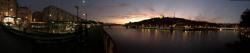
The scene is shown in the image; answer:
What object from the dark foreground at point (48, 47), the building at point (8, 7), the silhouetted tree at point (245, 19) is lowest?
the dark foreground at point (48, 47)

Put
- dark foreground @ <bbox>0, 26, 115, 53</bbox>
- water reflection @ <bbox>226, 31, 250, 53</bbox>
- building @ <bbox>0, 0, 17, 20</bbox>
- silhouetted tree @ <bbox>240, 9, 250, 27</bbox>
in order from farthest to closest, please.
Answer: building @ <bbox>0, 0, 17, 20</bbox> < silhouetted tree @ <bbox>240, 9, 250, 27</bbox> < water reflection @ <bbox>226, 31, 250, 53</bbox> < dark foreground @ <bbox>0, 26, 115, 53</bbox>

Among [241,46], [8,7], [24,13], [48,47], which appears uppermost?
Result: [8,7]

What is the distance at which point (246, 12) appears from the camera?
260ft

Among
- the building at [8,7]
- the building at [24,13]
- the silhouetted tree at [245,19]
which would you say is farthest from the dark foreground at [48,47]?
the building at [24,13]

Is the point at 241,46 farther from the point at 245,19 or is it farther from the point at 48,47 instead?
the point at 48,47

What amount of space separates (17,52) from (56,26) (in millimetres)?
43725

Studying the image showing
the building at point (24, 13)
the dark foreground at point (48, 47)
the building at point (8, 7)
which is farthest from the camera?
the building at point (24, 13)

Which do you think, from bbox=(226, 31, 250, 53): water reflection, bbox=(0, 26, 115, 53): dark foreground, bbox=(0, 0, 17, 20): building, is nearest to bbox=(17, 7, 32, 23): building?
bbox=(0, 0, 17, 20): building

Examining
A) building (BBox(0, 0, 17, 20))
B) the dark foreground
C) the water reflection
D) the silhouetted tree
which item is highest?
building (BBox(0, 0, 17, 20))

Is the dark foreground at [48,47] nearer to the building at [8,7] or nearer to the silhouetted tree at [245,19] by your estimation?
the silhouetted tree at [245,19]

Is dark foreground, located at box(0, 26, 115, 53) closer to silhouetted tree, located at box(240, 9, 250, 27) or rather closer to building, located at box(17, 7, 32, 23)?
silhouetted tree, located at box(240, 9, 250, 27)

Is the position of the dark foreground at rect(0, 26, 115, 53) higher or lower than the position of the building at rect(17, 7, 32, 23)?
lower

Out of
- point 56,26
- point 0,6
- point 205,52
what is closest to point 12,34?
point 56,26

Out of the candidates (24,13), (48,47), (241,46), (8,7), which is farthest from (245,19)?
(24,13)
